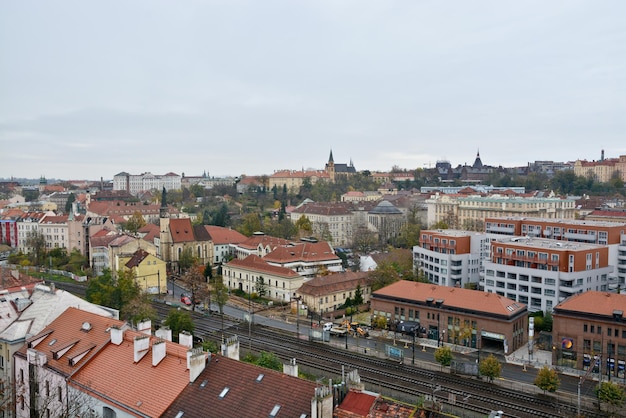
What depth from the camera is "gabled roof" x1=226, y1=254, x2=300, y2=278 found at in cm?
5825

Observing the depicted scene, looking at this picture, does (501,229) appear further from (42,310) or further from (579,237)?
(42,310)

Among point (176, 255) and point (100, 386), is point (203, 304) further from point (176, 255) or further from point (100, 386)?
point (100, 386)

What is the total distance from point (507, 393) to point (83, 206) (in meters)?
111

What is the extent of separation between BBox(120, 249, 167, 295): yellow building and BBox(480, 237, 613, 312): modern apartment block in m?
37.0

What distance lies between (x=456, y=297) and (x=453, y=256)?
15175mm

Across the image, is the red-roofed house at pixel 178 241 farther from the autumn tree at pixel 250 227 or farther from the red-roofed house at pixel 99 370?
the red-roofed house at pixel 99 370

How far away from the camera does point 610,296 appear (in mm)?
39219

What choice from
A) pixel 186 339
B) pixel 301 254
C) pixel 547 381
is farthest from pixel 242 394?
pixel 301 254

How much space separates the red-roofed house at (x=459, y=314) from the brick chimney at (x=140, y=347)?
89.2 feet

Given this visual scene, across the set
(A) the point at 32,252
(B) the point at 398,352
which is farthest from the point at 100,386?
(A) the point at 32,252

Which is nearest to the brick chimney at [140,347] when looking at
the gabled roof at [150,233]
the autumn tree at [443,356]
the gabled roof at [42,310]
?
the gabled roof at [42,310]

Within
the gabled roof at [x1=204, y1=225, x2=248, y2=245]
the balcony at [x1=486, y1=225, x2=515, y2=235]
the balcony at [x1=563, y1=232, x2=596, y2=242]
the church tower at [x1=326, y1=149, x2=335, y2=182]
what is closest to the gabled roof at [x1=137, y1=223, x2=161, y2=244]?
the gabled roof at [x1=204, y1=225, x2=248, y2=245]

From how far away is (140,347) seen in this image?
78.4 ft

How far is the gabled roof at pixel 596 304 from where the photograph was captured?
37969 millimetres
